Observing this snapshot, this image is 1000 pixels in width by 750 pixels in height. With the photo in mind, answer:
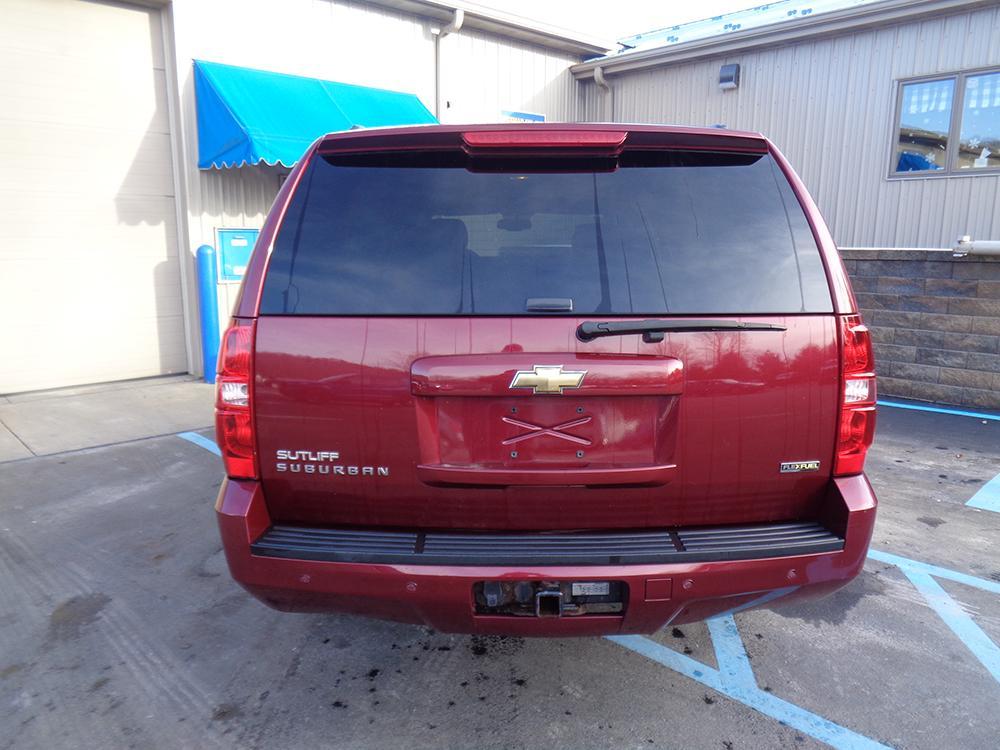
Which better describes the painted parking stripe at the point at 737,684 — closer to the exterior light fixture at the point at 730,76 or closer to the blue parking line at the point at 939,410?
the blue parking line at the point at 939,410

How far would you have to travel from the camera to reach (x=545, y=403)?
2.13 metres

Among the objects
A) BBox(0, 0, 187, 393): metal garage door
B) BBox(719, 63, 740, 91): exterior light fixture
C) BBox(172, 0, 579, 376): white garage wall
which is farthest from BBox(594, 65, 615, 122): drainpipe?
BBox(0, 0, 187, 393): metal garage door

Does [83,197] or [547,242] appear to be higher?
[83,197]

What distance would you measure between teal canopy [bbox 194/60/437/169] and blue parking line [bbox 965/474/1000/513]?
674 cm

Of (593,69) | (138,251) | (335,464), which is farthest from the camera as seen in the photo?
(593,69)

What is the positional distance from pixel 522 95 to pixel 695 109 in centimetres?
304

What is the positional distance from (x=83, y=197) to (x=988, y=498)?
9317mm

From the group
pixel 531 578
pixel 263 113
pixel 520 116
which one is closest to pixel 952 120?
pixel 520 116

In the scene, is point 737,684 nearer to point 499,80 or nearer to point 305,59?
point 305,59

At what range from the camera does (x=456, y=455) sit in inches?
85.5

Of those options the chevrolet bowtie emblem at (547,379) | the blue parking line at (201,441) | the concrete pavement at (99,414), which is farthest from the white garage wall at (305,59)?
the chevrolet bowtie emblem at (547,379)

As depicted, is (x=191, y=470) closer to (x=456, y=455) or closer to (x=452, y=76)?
(x=456, y=455)

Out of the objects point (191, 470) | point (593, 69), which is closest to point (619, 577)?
point (191, 470)

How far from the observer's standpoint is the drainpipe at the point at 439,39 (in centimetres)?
1059
